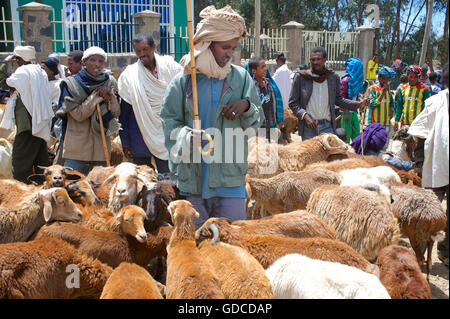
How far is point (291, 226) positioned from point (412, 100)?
20.1 ft

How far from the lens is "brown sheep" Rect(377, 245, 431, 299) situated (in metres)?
3.07

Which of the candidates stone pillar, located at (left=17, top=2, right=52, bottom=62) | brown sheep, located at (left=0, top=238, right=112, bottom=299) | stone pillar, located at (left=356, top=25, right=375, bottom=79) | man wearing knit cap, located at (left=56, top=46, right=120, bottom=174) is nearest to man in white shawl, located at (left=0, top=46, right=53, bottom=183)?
man wearing knit cap, located at (left=56, top=46, right=120, bottom=174)

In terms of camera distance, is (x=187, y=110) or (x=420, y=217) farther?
(x=420, y=217)

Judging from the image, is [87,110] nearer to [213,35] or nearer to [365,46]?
[213,35]

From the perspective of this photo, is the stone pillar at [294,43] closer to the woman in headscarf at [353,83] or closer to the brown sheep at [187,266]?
the woman in headscarf at [353,83]

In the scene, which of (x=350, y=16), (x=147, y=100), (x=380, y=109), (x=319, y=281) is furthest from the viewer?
(x=350, y=16)

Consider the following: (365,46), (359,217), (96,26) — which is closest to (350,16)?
(365,46)

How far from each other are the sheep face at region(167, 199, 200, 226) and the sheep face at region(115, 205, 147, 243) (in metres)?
0.38

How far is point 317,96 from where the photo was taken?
698 cm

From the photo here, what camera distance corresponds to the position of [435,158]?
4.49 metres

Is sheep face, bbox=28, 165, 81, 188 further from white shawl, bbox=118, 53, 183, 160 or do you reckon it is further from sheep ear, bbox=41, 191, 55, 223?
white shawl, bbox=118, 53, 183, 160

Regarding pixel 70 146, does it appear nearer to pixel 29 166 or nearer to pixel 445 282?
pixel 29 166
